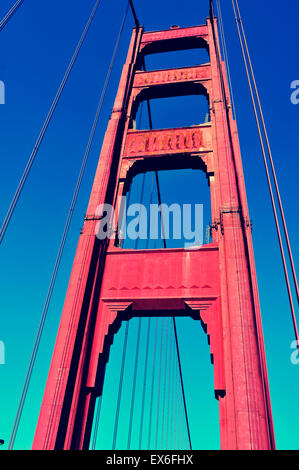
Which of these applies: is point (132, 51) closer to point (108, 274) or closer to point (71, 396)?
point (108, 274)

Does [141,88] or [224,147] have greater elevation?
[141,88]

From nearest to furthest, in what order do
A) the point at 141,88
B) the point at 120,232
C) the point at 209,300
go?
the point at 209,300
the point at 120,232
the point at 141,88

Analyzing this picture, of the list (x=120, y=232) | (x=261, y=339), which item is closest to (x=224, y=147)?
(x=120, y=232)

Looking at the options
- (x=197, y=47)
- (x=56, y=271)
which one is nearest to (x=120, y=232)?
(x=56, y=271)

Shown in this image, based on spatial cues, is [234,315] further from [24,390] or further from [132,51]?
[132,51]
